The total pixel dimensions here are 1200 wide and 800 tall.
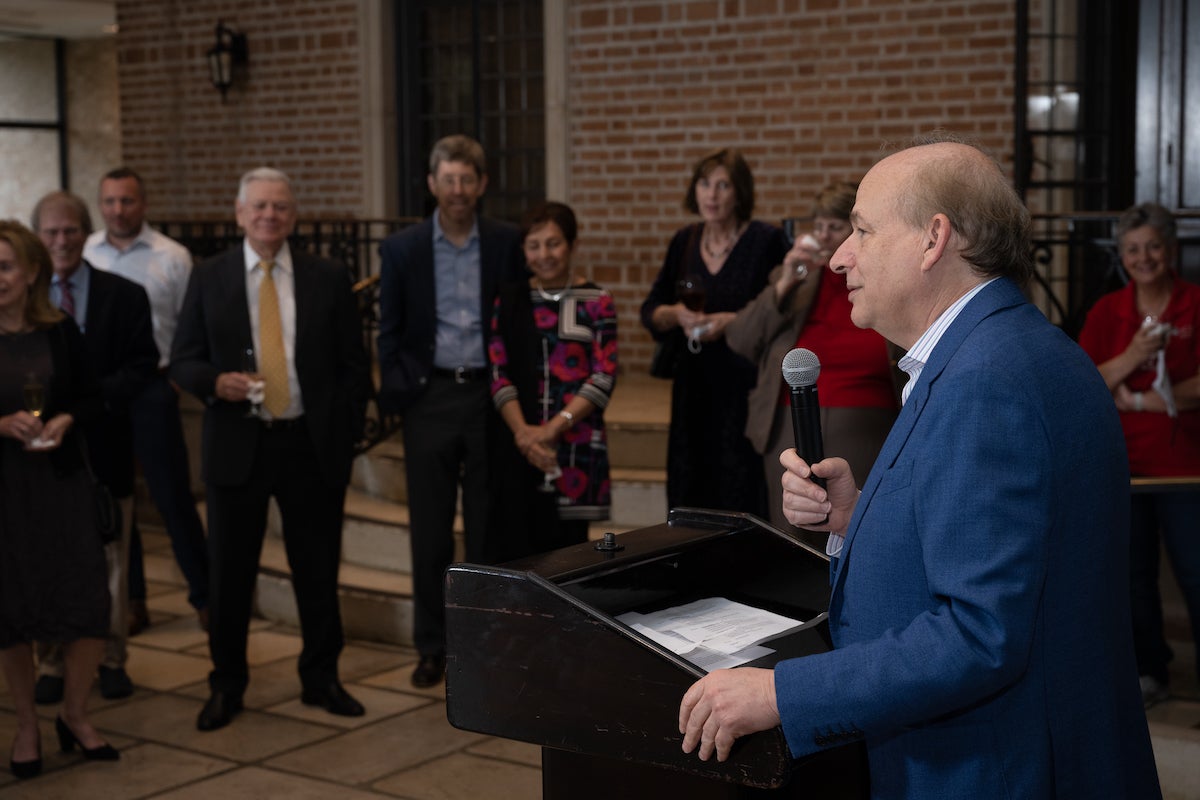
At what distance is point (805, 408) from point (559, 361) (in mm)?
2767

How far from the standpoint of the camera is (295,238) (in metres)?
7.96

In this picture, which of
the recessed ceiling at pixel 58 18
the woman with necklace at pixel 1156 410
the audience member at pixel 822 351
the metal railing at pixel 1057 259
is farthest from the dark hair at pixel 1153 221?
the recessed ceiling at pixel 58 18

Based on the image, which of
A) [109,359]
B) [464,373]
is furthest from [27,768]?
[464,373]

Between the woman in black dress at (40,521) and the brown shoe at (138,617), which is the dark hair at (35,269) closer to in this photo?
the woman in black dress at (40,521)

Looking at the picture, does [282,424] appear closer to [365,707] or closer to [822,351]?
[365,707]

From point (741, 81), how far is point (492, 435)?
3996mm

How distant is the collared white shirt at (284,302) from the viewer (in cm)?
462

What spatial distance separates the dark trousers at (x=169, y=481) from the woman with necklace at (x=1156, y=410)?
358cm

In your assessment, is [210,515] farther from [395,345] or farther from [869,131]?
[869,131]

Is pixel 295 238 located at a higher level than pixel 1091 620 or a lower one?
higher

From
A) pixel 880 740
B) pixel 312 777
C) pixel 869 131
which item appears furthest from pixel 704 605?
pixel 869 131

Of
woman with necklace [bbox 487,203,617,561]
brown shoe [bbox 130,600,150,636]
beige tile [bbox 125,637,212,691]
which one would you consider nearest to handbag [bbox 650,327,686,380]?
woman with necklace [bbox 487,203,617,561]

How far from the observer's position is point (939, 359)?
5.65 feet

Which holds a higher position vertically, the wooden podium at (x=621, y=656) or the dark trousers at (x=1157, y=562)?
the wooden podium at (x=621, y=656)
